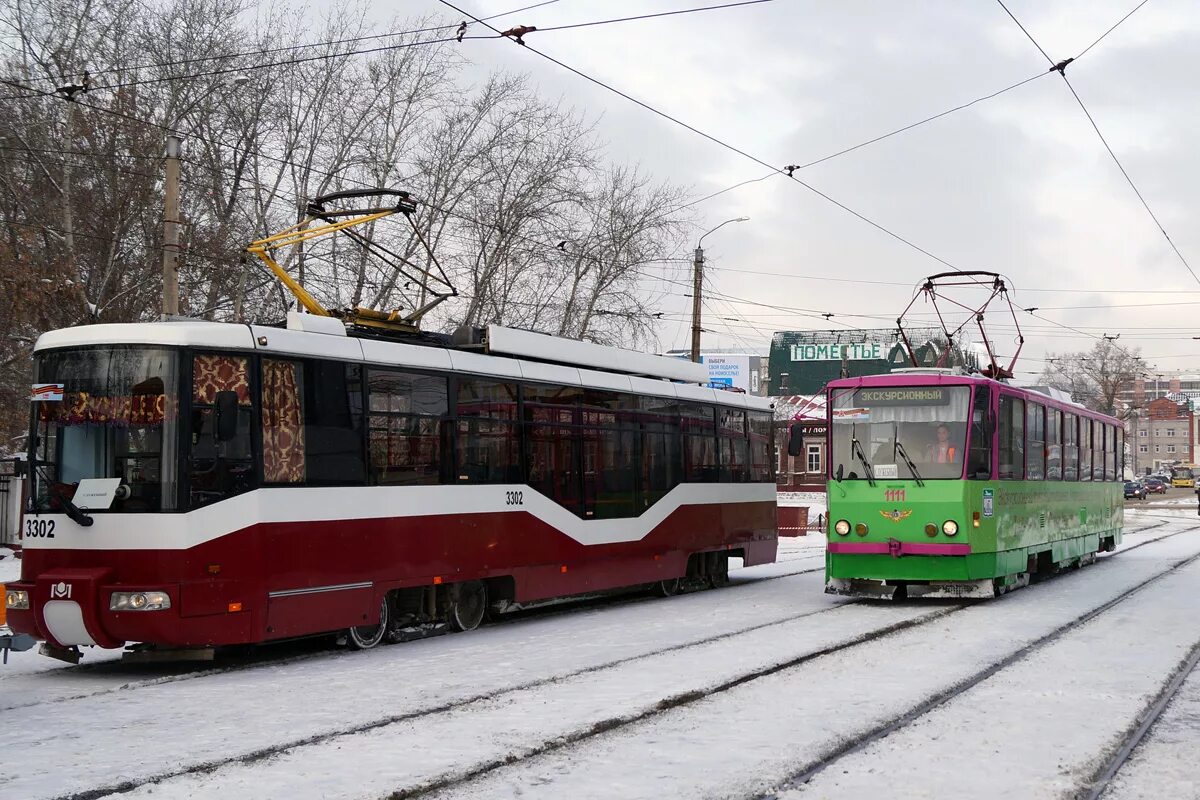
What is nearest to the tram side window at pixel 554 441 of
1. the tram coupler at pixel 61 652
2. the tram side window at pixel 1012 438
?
the tram coupler at pixel 61 652

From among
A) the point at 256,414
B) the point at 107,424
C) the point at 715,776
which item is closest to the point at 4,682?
the point at 107,424

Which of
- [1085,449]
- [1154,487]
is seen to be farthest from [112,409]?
[1154,487]

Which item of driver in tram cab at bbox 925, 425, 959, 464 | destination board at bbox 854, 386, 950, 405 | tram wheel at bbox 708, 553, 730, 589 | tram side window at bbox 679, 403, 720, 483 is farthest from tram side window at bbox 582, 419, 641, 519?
driver in tram cab at bbox 925, 425, 959, 464

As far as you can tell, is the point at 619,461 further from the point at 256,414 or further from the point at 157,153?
the point at 157,153

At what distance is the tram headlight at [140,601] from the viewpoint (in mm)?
10508

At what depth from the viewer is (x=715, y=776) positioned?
7074 millimetres

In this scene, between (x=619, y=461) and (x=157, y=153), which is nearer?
(x=619, y=461)

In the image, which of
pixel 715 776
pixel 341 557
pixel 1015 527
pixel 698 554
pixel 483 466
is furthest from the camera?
pixel 698 554

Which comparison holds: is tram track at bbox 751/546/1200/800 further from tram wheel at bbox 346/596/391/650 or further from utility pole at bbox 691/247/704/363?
utility pole at bbox 691/247/704/363

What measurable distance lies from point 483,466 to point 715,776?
7295 mm

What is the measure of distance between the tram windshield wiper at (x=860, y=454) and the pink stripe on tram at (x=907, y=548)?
0.80 m

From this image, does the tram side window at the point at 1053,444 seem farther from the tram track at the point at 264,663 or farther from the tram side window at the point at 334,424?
the tram side window at the point at 334,424

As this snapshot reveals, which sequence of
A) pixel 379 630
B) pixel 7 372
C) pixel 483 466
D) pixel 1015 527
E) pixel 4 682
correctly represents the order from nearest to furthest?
pixel 4 682 → pixel 379 630 → pixel 483 466 → pixel 1015 527 → pixel 7 372

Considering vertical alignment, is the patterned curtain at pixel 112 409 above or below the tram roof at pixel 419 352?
below
